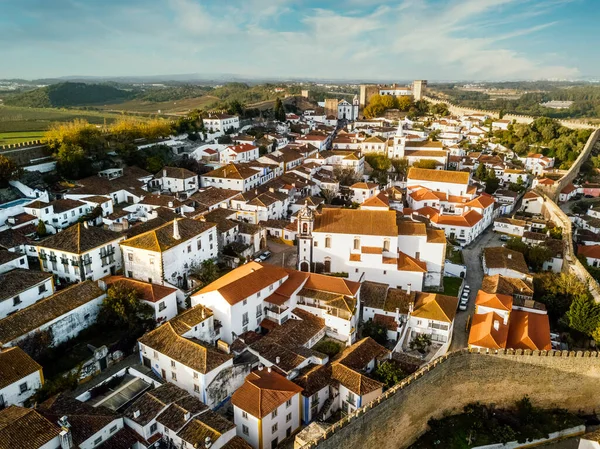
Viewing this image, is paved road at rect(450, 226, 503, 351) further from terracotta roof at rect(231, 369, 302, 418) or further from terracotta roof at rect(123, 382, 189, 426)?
terracotta roof at rect(123, 382, 189, 426)

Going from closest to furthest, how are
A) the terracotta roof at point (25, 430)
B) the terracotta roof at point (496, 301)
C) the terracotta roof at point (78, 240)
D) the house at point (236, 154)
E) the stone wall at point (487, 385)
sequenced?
1. the terracotta roof at point (25, 430)
2. the stone wall at point (487, 385)
3. the terracotta roof at point (496, 301)
4. the terracotta roof at point (78, 240)
5. the house at point (236, 154)

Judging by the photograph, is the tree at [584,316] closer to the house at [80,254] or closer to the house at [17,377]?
the house at [80,254]

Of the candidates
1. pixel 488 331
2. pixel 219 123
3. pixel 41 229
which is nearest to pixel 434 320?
pixel 488 331

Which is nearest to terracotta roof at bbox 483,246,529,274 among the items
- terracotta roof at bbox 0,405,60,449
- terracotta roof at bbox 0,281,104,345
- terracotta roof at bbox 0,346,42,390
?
terracotta roof at bbox 0,281,104,345

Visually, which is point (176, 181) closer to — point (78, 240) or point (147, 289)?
point (78, 240)

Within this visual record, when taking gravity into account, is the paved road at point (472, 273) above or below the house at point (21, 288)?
below

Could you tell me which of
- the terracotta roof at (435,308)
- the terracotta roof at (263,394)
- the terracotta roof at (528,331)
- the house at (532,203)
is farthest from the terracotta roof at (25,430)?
the house at (532,203)

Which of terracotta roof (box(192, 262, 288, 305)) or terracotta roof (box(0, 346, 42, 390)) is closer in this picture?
terracotta roof (box(0, 346, 42, 390))

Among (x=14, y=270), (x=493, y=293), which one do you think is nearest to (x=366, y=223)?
(x=493, y=293)
